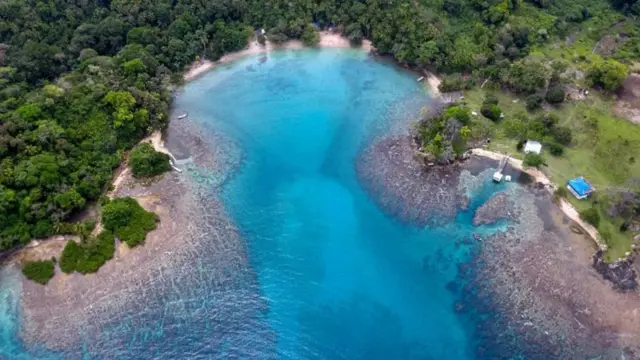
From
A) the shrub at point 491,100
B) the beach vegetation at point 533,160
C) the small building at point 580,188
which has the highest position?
the shrub at point 491,100

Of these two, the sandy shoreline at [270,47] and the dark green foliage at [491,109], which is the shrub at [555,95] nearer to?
the dark green foliage at [491,109]

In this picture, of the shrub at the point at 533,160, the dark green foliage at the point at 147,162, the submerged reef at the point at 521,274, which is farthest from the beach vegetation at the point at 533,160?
the dark green foliage at the point at 147,162

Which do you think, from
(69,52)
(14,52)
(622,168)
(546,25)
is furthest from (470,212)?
(14,52)

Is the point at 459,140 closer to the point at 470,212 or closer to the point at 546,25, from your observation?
the point at 470,212

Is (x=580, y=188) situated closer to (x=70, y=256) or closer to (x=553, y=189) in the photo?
(x=553, y=189)

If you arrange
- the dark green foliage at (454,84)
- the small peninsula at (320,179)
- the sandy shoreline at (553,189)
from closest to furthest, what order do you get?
the small peninsula at (320,179) → the sandy shoreline at (553,189) → the dark green foliage at (454,84)

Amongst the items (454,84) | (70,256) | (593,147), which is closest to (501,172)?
(593,147)

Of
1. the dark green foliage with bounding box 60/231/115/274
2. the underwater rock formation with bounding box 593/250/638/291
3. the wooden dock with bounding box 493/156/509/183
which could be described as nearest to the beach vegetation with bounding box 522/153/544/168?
the wooden dock with bounding box 493/156/509/183
